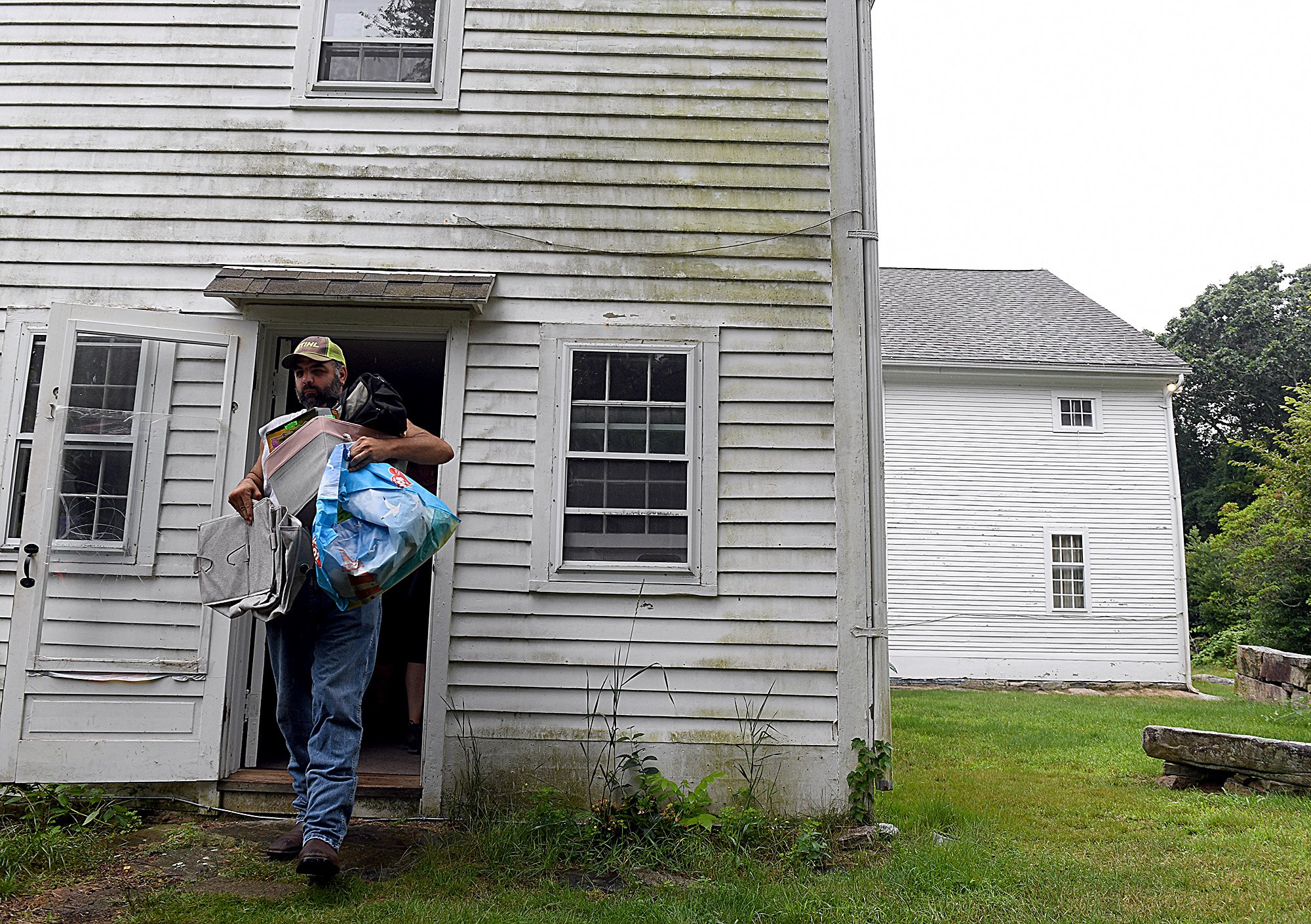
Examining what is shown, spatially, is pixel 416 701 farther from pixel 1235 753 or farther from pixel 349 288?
pixel 1235 753

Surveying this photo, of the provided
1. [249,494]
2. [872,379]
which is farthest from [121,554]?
[872,379]

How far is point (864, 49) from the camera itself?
5.32m

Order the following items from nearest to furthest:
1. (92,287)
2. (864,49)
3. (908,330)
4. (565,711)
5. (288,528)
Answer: (288,528) < (565,711) < (92,287) < (864,49) < (908,330)

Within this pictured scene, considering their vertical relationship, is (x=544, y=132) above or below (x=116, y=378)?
above

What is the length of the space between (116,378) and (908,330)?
13827 millimetres

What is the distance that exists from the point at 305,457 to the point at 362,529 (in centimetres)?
44

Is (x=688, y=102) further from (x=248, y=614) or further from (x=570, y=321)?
(x=248, y=614)

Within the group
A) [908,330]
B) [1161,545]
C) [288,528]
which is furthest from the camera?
[908,330]

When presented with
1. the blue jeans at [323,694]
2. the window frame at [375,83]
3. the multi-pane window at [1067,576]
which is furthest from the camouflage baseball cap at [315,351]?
the multi-pane window at [1067,576]

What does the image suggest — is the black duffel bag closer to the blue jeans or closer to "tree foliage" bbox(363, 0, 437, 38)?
the blue jeans

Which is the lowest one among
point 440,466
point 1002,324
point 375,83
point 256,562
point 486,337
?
Answer: point 256,562

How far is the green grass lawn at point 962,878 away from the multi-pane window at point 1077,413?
10.6 metres

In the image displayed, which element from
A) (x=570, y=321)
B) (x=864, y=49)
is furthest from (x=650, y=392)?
(x=864, y=49)

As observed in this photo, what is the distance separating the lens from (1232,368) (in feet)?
Answer: 109
